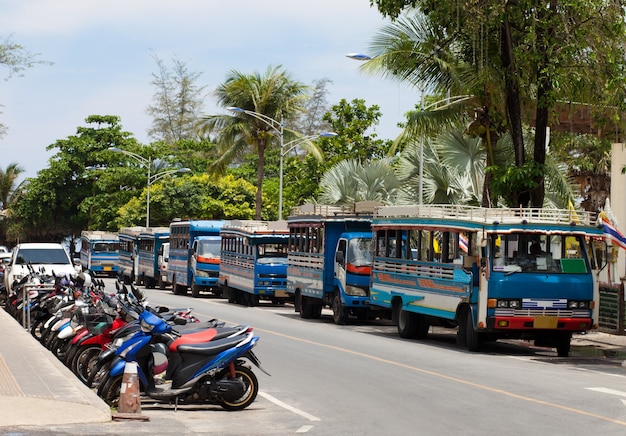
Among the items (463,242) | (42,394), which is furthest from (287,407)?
(463,242)

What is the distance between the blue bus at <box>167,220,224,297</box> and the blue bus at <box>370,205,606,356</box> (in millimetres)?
21396

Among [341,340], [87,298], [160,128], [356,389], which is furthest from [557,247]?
[160,128]

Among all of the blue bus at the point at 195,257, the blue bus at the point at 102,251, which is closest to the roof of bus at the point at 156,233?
the blue bus at the point at 195,257

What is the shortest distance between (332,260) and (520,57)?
8.65 metres

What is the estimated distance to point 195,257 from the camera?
43312 millimetres

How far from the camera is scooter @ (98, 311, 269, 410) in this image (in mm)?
12664

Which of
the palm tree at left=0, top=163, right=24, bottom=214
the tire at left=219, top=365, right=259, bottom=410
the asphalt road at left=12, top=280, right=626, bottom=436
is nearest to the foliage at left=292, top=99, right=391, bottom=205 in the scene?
the asphalt road at left=12, top=280, right=626, bottom=436

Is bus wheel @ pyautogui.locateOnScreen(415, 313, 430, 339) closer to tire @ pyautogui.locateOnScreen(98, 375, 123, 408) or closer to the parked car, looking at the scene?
the parked car

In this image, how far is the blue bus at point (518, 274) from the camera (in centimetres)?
2045

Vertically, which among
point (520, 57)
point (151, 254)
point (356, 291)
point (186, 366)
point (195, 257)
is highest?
point (520, 57)

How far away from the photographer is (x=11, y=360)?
1619 centimetres

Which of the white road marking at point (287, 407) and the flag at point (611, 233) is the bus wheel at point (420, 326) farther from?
the white road marking at point (287, 407)

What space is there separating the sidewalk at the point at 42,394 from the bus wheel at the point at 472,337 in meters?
8.20

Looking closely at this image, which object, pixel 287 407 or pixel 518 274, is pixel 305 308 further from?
pixel 287 407
